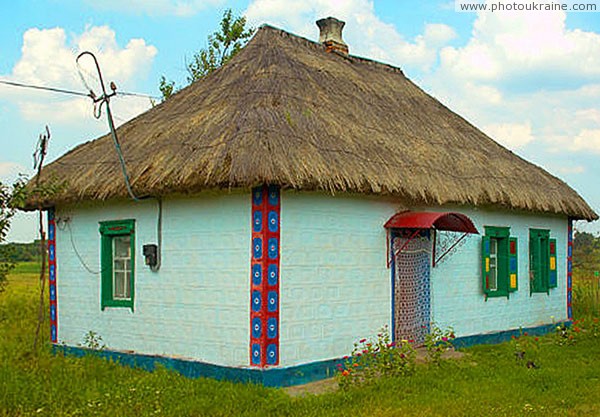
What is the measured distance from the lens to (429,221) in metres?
9.42

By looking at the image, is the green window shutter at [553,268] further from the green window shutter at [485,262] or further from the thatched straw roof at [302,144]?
the green window shutter at [485,262]

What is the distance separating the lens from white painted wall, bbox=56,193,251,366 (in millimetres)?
8344

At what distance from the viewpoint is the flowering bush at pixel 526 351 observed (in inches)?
375

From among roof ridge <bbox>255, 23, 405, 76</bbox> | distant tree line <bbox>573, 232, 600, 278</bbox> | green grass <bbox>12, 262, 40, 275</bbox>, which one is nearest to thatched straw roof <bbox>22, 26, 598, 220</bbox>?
roof ridge <bbox>255, 23, 405, 76</bbox>

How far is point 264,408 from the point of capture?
275 inches

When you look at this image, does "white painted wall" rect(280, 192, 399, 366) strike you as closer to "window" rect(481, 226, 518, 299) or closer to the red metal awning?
the red metal awning

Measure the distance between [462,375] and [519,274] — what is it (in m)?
4.36

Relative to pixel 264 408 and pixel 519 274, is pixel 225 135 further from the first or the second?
pixel 519 274

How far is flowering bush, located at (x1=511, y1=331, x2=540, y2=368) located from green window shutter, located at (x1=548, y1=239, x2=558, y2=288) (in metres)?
1.97

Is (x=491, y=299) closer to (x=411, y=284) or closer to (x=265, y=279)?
(x=411, y=284)

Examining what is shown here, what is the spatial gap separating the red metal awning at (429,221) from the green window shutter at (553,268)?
3.98 metres

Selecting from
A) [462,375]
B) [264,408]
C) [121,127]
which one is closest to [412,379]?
[462,375]

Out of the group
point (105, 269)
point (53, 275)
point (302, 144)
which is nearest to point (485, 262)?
point (302, 144)

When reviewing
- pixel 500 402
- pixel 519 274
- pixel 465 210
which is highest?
pixel 465 210
